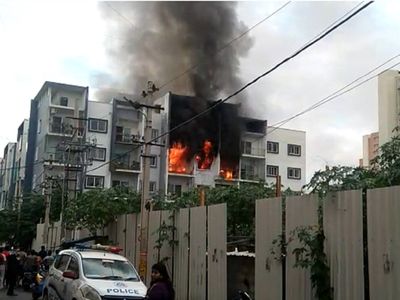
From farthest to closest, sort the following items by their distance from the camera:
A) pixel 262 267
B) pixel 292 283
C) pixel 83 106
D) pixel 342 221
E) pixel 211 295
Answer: pixel 83 106, pixel 211 295, pixel 262 267, pixel 292 283, pixel 342 221

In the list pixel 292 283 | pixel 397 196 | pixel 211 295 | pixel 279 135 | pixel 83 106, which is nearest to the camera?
pixel 397 196

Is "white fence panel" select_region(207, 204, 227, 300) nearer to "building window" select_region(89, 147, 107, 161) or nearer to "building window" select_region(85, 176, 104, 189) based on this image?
"building window" select_region(85, 176, 104, 189)

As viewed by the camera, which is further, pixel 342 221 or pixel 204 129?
pixel 204 129

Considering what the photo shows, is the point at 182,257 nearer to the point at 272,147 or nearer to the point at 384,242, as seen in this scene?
the point at 384,242

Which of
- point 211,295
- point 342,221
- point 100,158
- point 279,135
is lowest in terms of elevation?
point 211,295

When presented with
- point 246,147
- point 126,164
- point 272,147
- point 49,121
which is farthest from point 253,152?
point 49,121

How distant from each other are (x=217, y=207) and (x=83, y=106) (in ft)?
150

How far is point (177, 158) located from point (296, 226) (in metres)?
48.2

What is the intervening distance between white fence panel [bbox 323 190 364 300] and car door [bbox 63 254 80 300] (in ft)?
16.8

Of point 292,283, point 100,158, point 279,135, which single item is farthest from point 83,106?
point 292,283

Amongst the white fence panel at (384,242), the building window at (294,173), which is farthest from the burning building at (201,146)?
the white fence panel at (384,242)

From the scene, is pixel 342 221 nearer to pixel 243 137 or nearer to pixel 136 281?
pixel 136 281

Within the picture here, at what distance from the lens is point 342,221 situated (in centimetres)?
938

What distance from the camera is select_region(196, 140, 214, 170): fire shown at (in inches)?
2291
